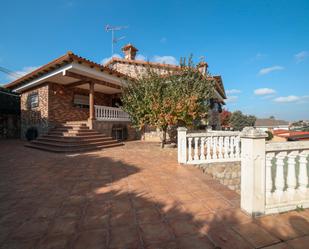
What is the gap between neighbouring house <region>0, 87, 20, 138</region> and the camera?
13.3 metres

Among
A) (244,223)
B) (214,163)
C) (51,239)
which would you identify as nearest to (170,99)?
(214,163)

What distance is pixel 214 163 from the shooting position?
519 cm

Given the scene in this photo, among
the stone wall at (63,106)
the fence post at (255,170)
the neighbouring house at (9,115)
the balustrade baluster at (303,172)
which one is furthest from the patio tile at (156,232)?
the neighbouring house at (9,115)

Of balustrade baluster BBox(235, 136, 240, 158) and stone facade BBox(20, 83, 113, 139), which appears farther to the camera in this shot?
stone facade BBox(20, 83, 113, 139)

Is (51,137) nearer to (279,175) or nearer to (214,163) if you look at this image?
(214,163)

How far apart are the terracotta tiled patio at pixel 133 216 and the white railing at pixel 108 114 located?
6.17 meters

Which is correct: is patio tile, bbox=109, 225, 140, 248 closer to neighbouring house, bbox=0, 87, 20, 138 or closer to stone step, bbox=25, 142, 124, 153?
stone step, bbox=25, 142, 124, 153

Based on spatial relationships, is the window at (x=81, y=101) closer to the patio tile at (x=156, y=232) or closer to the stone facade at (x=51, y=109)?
the stone facade at (x=51, y=109)

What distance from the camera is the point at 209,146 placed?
5184 mm

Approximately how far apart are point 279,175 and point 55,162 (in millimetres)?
5783

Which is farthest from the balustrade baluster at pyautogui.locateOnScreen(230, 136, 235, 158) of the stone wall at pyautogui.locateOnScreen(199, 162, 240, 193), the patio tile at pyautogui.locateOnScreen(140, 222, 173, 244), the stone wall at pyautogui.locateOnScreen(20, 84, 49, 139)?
the stone wall at pyautogui.locateOnScreen(20, 84, 49, 139)

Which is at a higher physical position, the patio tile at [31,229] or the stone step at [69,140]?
the stone step at [69,140]

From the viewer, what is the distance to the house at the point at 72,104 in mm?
7734

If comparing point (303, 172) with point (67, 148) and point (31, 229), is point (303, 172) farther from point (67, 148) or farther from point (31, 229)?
point (67, 148)
